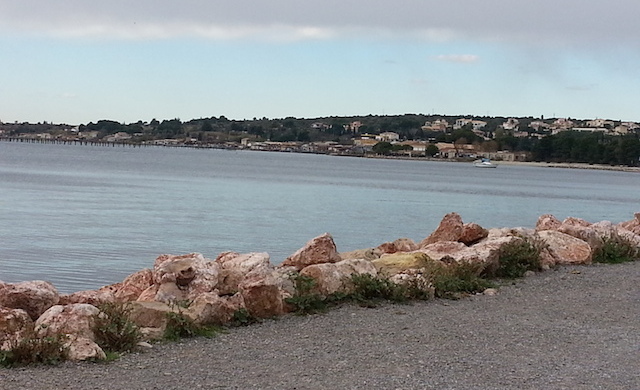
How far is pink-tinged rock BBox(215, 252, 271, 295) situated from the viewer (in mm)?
10836

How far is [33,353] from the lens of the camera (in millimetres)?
7590

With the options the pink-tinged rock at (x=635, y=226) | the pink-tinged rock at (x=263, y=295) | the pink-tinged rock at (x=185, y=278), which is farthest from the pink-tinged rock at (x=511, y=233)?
the pink-tinged rock at (x=185, y=278)

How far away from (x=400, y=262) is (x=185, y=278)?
3.70 m

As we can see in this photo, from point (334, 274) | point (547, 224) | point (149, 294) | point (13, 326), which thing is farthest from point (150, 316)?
point (547, 224)

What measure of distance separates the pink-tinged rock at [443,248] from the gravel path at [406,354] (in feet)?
7.18

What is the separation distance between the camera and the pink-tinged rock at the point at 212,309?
9.38m

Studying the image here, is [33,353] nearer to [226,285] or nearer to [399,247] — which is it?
[226,285]

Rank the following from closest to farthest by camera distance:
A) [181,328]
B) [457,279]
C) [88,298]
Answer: [181,328] < [88,298] < [457,279]

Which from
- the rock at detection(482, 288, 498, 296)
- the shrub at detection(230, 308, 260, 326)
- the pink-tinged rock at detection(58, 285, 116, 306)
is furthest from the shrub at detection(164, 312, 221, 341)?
the rock at detection(482, 288, 498, 296)

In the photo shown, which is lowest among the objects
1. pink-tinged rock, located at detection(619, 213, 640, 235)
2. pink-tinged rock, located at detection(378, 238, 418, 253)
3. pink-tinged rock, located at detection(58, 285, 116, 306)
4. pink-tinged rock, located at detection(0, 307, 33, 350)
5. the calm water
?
the calm water

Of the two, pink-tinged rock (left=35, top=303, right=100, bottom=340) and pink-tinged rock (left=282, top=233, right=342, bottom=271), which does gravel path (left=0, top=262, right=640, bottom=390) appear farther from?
pink-tinged rock (left=282, top=233, right=342, bottom=271)

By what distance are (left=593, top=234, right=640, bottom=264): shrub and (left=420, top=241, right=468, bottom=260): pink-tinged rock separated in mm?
2936

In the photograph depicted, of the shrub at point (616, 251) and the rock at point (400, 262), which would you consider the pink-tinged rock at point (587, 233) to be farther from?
the rock at point (400, 262)

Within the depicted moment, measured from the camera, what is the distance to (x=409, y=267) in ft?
42.3
